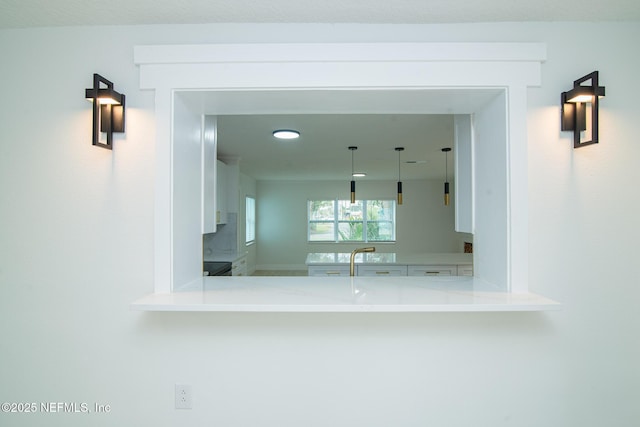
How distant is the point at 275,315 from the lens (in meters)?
1.56

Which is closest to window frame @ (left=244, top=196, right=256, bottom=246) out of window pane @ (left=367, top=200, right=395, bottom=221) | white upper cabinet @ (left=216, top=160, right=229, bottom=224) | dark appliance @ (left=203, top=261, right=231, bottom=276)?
white upper cabinet @ (left=216, top=160, right=229, bottom=224)

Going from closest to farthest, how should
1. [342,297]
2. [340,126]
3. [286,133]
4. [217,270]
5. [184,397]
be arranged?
[342,297] < [184,397] < [340,126] < [286,133] < [217,270]

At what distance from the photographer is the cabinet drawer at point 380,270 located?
4246mm

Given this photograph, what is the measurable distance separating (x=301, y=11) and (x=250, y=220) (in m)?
7.55

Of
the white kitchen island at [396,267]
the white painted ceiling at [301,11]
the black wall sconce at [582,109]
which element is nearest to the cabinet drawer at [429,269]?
the white kitchen island at [396,267]

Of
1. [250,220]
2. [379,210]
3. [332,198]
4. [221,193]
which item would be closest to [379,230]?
[379,210]

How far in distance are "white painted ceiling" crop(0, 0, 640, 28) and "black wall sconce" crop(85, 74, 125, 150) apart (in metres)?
0.28

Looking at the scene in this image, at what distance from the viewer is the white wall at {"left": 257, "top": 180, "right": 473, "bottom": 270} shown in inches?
363

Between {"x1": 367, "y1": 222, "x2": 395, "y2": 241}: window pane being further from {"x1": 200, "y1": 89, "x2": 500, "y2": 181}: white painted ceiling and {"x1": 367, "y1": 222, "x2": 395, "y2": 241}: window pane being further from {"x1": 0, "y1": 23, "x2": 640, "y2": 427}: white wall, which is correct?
{"x1": 0, "y1": 23, "x2": 640, "y2": 427}: white wall

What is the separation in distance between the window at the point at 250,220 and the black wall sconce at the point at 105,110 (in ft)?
21.7

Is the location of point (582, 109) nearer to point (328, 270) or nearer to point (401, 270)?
point (401, 270)

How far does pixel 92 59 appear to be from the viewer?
5.08 feet

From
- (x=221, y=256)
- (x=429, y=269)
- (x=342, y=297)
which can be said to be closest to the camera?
(x=342, y=297)

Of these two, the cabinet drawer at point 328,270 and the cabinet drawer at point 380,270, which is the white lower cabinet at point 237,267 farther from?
the cabinet drawer at point 380,270
